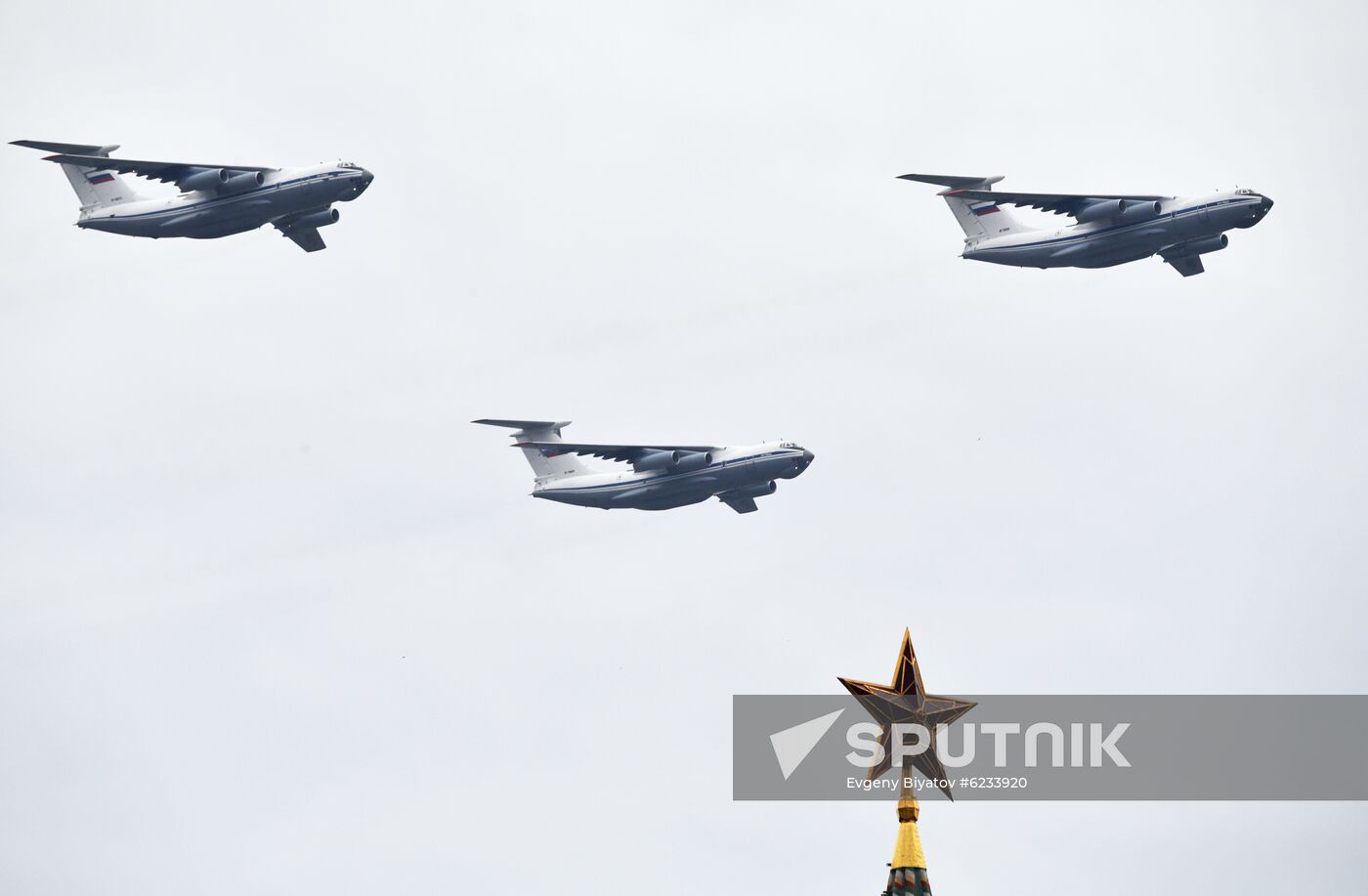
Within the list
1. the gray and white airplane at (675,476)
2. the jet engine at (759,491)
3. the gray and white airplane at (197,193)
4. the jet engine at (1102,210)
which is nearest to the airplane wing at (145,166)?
the gray and white airplane at (197,193)

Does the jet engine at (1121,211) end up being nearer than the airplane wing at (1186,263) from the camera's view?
Yes

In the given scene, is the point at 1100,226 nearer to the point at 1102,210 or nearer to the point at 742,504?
the point at 1102,210

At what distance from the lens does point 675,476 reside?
287ft

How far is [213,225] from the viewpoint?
83.0m

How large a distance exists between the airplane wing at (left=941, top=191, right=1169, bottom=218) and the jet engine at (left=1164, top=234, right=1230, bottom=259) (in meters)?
2.02

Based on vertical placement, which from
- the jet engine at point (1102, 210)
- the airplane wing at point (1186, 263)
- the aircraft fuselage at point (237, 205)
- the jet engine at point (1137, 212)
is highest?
the jet engine at point (1102, 210)

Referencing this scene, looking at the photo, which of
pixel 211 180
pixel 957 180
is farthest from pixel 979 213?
pixel 211 180

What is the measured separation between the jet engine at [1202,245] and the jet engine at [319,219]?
100 feet

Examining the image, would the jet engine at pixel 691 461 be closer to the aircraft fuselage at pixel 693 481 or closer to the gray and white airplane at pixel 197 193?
the aircraft fuselage at pixel 693 481

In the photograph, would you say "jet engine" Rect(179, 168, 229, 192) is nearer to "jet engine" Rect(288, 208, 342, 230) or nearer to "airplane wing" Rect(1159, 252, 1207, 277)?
"jet engine" Rect(288, 208, 342, 230)

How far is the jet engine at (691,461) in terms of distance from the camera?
286ft

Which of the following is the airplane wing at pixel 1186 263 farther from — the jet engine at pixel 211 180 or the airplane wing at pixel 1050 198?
the jet engine at pixel 211 180

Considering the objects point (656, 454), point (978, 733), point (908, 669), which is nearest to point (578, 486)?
point (656, 454)

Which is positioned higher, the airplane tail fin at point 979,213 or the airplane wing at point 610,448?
the airplane tail fin at point 979,213
